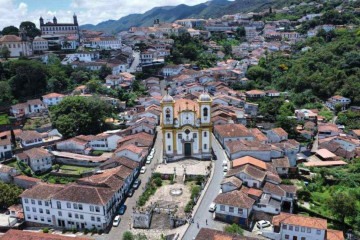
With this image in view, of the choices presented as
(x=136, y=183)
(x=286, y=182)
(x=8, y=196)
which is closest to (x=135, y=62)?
(x=136, y=183)

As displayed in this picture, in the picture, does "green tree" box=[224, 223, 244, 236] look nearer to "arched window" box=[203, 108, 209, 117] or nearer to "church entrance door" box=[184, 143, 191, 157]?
"church entrance door" box=[184, 143, 191, 157]

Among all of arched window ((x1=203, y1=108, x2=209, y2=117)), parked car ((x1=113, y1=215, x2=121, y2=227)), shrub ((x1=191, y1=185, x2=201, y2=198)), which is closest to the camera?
parked car ((x1=113, y1=215, x2=121, y2=227))

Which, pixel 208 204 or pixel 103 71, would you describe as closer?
pixel 208 204

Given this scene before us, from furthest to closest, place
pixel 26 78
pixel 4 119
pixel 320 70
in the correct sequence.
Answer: pixel 320 70 < pixel 26 78 < pixel 4 119

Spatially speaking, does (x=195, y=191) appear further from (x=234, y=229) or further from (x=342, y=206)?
(x=342, y=206)

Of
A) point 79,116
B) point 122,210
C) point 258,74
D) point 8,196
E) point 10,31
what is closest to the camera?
point 122,210

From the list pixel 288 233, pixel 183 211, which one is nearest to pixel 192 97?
pixel 183 211

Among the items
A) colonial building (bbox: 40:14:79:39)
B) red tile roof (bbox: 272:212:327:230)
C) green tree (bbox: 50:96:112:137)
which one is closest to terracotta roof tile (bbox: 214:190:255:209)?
red tile roof (bbox: 272:212:327:230)

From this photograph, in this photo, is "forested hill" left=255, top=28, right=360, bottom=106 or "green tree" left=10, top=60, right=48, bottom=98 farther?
"forested hill" left=255, top=28, right=360, bottom=106
